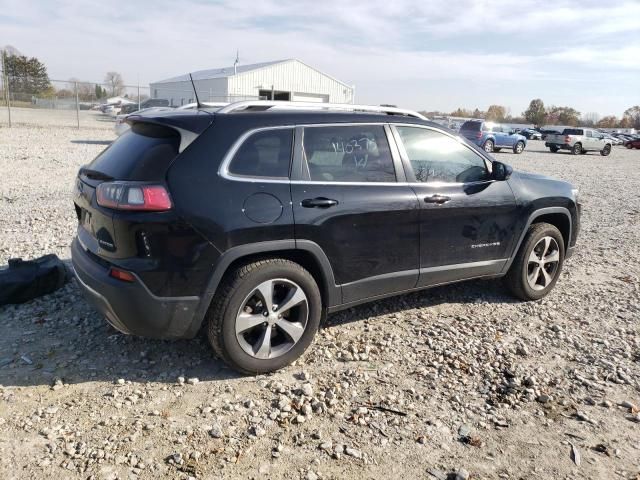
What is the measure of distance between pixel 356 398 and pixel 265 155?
1694mm

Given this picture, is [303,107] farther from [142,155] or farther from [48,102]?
Answer: [48,102]

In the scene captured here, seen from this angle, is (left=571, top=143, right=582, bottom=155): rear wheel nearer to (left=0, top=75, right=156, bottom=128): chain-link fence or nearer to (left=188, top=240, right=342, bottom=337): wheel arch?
(left=0, top=75, right=156, bottom=128): chain-link fence

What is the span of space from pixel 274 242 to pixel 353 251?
0.67 m

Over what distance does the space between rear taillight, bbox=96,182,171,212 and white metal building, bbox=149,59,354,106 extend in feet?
122

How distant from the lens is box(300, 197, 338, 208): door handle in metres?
3.50

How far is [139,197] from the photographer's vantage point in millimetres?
3084

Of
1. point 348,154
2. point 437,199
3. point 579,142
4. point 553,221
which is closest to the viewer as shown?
point 348,154

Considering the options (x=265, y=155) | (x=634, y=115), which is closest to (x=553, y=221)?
(x=265, y=155)

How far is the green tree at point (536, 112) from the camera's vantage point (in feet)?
304

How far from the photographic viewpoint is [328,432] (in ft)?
9.82

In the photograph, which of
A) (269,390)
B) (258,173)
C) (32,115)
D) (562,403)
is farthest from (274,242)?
(32,115)

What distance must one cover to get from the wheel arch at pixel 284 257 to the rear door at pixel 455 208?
892 millimetres

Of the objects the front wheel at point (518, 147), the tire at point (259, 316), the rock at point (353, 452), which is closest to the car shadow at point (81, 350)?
the tire at point (259, 316)

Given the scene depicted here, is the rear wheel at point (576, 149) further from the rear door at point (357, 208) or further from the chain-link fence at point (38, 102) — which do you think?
the rear door at point (357, 208)
